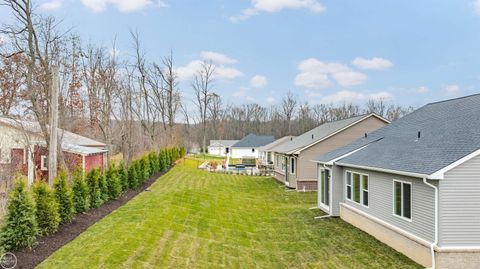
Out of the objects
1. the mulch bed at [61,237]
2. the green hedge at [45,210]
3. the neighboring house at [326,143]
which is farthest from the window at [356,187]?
the green hedge at [45,210]

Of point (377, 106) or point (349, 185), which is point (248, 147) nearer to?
point (377, 106)

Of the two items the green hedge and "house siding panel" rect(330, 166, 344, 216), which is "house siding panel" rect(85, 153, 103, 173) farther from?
"house siding panel" rect(330, 166, 344, 216)

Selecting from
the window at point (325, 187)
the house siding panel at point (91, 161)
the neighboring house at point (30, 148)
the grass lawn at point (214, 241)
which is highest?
the neighboring house at point (30, 148)

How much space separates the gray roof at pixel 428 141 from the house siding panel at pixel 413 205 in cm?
43

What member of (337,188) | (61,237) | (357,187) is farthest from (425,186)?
(61,237)

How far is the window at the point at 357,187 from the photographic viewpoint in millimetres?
13141

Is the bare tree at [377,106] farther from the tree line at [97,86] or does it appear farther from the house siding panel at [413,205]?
the house siding panel at [413,205]

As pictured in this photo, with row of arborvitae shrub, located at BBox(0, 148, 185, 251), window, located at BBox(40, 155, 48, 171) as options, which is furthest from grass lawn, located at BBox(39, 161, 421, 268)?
window, located at BBox(40, 155, 48, 171)

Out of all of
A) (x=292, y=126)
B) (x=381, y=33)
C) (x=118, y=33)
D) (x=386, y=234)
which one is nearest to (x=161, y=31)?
(x=118, y=33)

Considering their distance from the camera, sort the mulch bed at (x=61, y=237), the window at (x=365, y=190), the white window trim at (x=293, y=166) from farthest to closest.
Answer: the white window trim at (x=293, y=166), the window at (x=365, y=190), the mulch bed at (x=61, y=237)

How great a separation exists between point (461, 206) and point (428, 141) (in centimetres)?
277

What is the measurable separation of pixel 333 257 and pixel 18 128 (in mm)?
16940

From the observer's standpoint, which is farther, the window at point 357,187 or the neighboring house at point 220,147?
the neighboring house at point 220,147

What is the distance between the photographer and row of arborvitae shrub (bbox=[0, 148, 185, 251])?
8.61 metres
